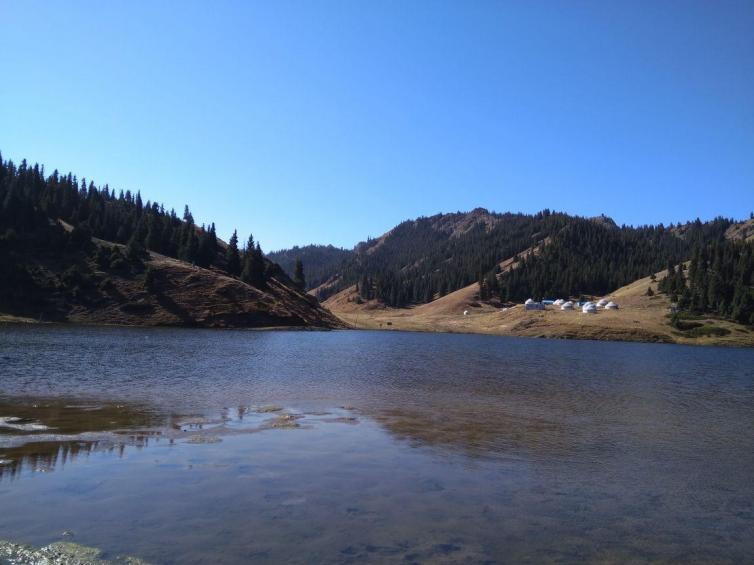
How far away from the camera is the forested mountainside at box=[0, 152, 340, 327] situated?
107 meters

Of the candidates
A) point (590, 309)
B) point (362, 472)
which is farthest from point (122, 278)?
point (590, 309)

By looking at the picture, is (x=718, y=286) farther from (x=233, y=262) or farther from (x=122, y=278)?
(x=122, y=278)

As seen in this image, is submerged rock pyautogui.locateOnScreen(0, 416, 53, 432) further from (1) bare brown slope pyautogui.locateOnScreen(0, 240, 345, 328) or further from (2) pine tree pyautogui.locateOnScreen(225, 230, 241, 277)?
(2) pine tree pyautogui.locateOnScreen(225, 230, 241, 277)

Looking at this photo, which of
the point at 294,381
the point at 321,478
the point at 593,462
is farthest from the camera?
the point at 294,381

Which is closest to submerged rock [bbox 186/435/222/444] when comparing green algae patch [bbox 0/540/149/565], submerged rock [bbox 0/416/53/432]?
submerged rock [bbox 0/416/53/432]

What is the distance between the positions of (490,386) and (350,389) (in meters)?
12.3

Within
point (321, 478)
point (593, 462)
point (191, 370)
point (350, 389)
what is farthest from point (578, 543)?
point (191, 370)

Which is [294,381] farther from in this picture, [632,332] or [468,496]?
[632,332]

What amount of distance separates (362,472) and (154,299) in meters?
108

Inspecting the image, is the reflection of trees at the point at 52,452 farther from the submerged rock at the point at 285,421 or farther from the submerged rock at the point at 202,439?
the submerged rock at the point at 285,421

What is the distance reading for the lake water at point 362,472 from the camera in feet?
40.4

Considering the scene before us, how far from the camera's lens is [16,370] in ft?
125

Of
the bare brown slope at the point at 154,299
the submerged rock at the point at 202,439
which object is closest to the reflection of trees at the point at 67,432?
the submerged rock at the point at 202,439

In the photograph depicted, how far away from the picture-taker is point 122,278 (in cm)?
11694
